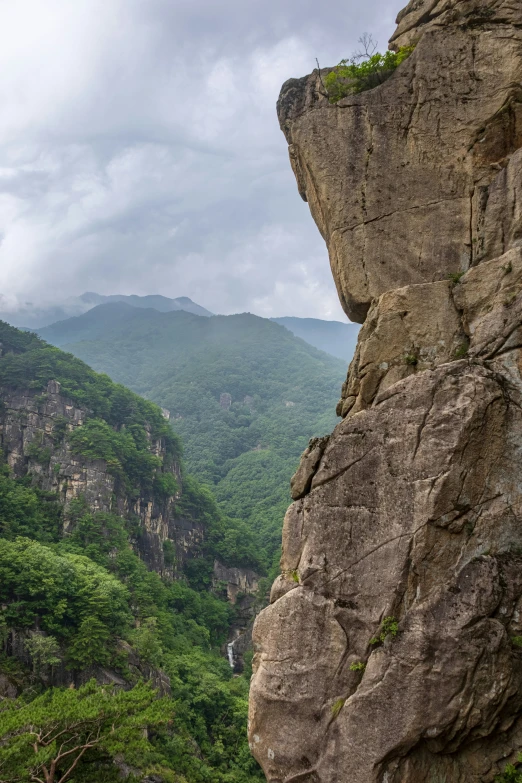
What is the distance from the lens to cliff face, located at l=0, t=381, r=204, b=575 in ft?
187

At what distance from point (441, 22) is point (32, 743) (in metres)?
23.0

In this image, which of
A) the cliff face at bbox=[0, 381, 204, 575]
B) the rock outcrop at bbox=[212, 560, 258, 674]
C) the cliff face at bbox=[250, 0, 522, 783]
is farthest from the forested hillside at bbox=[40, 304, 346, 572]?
the cliff face at bbox=[250, 0, 522, 783]

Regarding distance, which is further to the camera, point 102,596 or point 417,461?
point 102,596

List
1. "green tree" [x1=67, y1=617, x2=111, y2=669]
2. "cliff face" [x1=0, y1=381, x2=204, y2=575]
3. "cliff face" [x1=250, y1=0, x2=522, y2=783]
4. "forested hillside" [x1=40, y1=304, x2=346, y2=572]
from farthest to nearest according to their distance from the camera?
"forested hillside" [x1=40, y1=304, x2=346, y2=572]
"cliff face" [x1=0, y1=381, x2=204, y2=575]
"green tree" [x1=67, y1=617, x2=111, y2=669]
"cliff face" [x1=250, y1=0, x2=522, y2=783]

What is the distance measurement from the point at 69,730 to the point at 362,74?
20726mm

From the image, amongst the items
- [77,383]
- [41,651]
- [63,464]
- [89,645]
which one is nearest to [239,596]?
[63,464]

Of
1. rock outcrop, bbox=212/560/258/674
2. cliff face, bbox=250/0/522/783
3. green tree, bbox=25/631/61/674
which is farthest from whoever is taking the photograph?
rock outcrop, bbox=212/560/258/674

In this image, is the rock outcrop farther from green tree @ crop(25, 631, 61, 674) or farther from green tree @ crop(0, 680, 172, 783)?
green tree @ crop(0, 680, 172, 783)

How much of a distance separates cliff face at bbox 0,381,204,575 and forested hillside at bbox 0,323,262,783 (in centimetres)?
16

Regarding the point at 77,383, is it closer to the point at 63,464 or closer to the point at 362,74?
the point at 63,464

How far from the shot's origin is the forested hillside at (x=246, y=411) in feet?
325

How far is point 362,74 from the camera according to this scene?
15.3 metres

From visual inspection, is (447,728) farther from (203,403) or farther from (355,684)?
(203,403)

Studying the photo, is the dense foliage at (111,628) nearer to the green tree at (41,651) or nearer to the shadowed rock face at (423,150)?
the green tree at (41,651)
